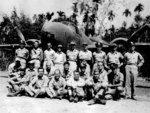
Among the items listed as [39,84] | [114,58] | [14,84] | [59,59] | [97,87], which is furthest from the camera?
[59,59]

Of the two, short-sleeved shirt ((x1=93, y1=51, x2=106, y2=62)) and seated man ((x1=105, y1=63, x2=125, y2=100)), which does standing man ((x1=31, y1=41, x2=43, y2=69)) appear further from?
seated man ((x1=105, y1=63, x2=125, y2=100))

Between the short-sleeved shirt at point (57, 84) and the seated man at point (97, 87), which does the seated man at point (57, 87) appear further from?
the seated man at point (97, 87)

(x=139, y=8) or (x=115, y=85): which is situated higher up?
(x=139, y=8)

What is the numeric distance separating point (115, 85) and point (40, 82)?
2.54 metres

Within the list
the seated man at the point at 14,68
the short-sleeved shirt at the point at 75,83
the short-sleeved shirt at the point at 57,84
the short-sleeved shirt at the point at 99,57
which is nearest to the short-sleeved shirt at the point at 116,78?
the short-sleeved shirt at the point at 99,57

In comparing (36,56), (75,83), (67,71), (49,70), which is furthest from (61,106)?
(36,56)

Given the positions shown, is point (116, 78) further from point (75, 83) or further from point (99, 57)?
point (75, 83)

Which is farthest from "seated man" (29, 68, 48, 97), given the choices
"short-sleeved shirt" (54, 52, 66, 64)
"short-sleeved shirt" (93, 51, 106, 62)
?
"short-sleeved shirt" (93, 51, 106, 62)

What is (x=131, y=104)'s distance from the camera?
7.38 metres

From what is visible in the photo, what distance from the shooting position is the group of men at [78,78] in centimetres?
771

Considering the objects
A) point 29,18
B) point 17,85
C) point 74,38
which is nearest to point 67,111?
point 17,85

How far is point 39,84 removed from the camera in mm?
8281

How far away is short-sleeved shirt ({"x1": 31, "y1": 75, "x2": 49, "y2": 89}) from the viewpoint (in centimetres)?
827

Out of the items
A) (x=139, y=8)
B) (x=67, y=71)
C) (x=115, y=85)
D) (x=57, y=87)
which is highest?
(x=139, y=8)
